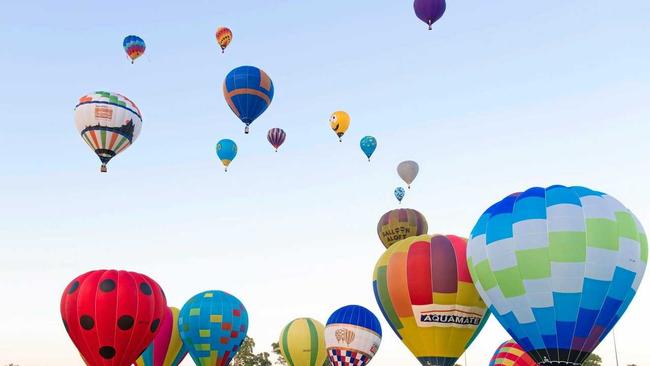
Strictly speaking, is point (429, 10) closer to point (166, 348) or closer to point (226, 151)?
point (226, 151)

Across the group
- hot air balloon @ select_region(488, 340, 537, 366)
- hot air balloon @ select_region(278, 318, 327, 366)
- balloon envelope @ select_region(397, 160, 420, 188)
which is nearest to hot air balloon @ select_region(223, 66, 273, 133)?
hot air balloon @ select_region(278, 318, 327, 366)

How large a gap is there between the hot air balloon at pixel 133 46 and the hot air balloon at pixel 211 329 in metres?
12.6

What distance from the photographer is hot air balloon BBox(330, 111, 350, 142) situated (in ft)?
127

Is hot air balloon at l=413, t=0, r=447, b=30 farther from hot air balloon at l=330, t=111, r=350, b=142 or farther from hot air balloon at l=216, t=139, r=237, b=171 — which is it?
hot air balloon at l=216, t=139, r=237, b=171

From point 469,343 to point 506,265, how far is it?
5.12 metres

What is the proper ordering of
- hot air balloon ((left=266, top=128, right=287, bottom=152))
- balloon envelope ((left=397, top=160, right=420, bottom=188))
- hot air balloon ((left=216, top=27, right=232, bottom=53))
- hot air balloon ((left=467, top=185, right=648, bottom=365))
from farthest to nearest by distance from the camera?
1. balloon envelope ((left=397, top=160, right=420, bottom=188))
2. hot air balloon ((left=266, top=128, right=287, bottom=152))
3. hot air balloon ((left=216, top=27, right=232, bottom=53))
4. hot air balloon ((left=467, top=185, right=648, bottom=365))

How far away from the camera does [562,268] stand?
56.6 ft

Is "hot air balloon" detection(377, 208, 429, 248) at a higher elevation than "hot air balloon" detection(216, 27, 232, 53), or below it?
below

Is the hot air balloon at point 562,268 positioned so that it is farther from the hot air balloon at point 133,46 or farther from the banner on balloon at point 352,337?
the hot air balloon at point 133,46

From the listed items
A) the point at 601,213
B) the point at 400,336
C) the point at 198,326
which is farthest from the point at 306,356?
the point at 601,213

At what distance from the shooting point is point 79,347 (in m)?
22.6

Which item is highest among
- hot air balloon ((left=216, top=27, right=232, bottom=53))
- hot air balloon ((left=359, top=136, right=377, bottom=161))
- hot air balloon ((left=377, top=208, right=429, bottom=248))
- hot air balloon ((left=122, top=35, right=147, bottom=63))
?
hot air balloon ((left=216, top=27, right=232, bottom=53))

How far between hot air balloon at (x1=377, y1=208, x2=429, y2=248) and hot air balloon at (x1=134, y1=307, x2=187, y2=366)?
1165 centimetres

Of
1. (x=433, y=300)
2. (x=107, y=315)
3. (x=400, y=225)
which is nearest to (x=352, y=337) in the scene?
(x=433, y=300)
